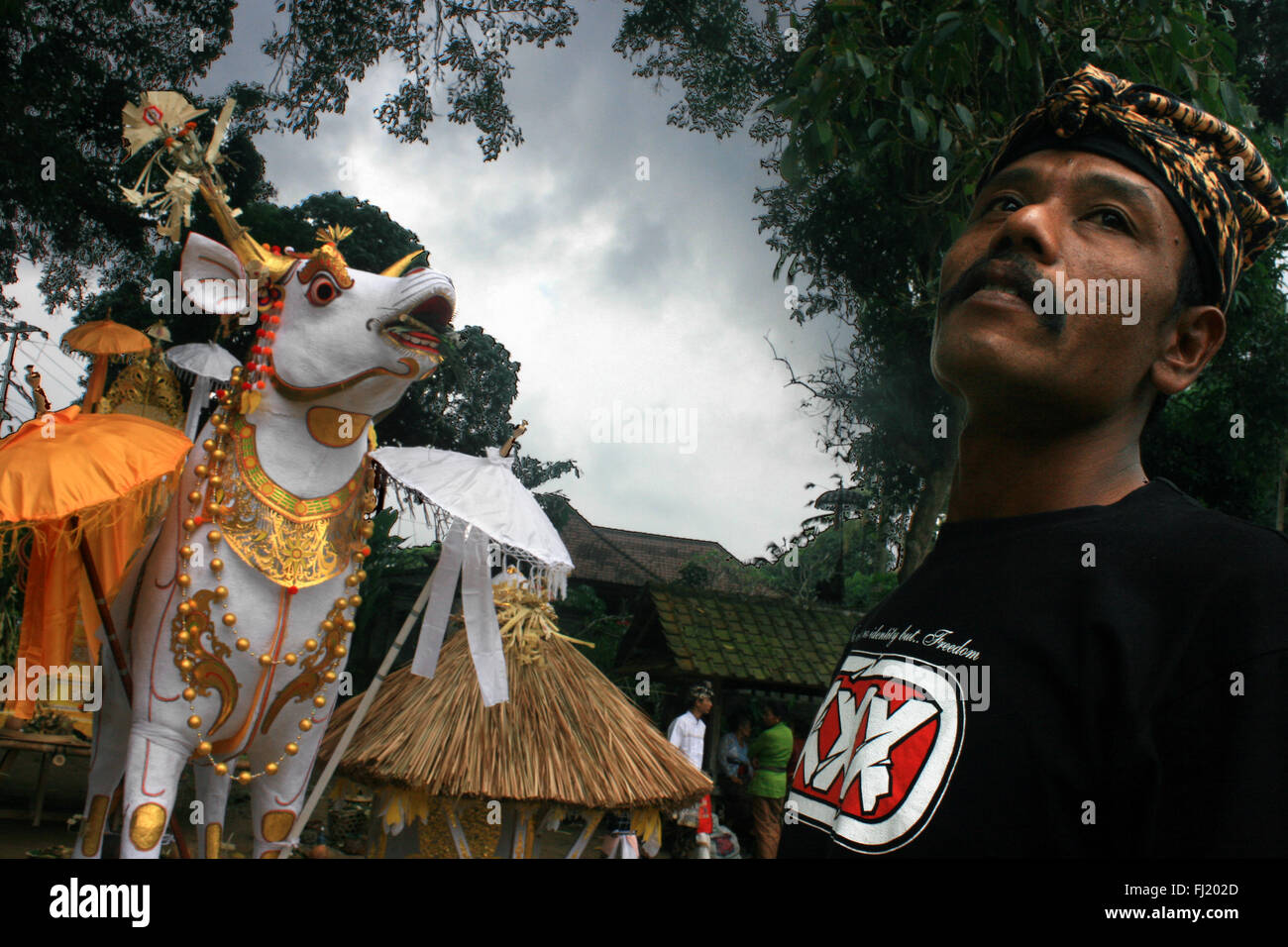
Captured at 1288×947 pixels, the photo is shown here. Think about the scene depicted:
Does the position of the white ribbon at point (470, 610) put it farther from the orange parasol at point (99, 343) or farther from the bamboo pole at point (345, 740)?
the orange parasol at point (99, 343)

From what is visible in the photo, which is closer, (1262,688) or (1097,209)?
(1262,688)

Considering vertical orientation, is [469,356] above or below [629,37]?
below

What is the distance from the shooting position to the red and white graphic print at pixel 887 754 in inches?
37.5

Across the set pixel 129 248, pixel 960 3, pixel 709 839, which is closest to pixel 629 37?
pixel 960 3

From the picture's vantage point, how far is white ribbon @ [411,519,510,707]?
364cm

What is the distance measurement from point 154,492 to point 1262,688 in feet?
10.3

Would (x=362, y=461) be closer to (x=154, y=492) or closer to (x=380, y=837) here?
(x=154, y=492)

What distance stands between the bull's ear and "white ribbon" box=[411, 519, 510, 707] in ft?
3.68

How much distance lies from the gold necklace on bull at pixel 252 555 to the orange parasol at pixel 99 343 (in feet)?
3.76

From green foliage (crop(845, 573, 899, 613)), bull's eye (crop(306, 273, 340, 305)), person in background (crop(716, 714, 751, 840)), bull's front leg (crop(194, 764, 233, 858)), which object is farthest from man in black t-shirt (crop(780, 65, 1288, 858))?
green foliage (crop(845, 573, 899, 613))

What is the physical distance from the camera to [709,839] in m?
6.89

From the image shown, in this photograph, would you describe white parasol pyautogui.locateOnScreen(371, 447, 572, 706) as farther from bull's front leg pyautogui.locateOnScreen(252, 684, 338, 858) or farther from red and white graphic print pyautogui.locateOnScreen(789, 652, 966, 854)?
red and white graphic print pyautogui.locateOnScreen(789, 652, 966, 854)

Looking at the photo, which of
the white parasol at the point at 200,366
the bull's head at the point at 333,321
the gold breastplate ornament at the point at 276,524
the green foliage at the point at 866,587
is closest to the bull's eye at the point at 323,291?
the bull's head at the point at 333,321

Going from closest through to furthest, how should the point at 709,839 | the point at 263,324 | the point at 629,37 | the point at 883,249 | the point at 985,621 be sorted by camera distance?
the point at 985,621
the point at 263,324
the point at 629,37
the point at 709,839
the point at 883,249
